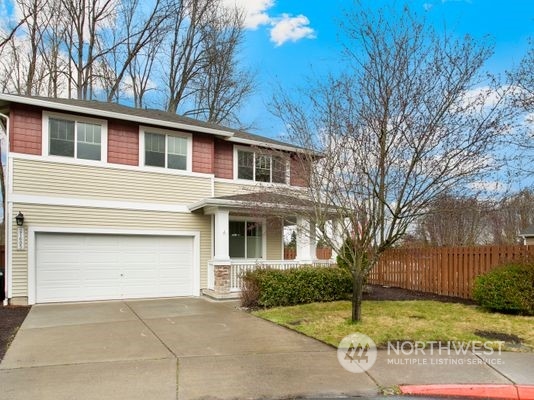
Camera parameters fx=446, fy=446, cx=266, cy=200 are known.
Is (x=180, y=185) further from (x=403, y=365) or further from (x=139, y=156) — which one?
(x=403, y=365)

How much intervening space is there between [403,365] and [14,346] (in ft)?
20.1

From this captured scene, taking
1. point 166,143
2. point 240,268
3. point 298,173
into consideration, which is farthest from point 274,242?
point 298,173

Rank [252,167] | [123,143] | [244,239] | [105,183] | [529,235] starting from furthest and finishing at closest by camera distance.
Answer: [529,235], [252,167], [244,239], [123,143], [105,183]

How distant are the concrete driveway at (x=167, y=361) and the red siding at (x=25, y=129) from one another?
15.5 ft

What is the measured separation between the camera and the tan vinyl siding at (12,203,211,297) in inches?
470

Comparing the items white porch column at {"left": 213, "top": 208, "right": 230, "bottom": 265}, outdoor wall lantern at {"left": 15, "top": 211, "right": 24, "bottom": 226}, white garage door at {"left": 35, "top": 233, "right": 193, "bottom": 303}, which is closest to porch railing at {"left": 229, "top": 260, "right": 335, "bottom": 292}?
white porch column at {"left": 213, "top": 208, "right": 230, "bottom": 265}

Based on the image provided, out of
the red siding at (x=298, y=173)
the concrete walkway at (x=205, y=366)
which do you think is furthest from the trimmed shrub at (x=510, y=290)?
the red siding at (x=298, y=173)

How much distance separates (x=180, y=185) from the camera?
1440 centimetres

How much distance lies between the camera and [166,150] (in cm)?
1431

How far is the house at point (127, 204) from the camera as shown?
12.0 meters

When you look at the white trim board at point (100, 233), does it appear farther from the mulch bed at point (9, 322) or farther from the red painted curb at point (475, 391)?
the red painted curb at point (475, 391)

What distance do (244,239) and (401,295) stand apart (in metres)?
5.50

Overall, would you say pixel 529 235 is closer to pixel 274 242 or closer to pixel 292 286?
pixel 274 242

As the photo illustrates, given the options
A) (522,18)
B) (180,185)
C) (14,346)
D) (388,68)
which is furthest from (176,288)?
(522,18)
